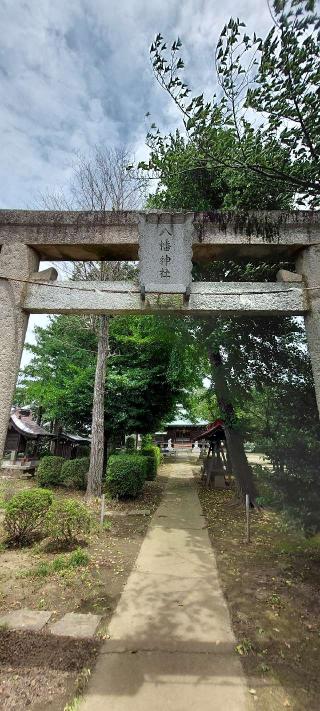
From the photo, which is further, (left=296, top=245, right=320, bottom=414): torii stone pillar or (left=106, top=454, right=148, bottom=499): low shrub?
(left=106, top=454, right=148, bottom=499): low shrub

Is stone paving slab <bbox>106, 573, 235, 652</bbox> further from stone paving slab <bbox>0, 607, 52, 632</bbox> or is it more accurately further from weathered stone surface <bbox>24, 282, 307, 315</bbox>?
weathered stone surface <bbox>24, 282, 307, 315</bbox>

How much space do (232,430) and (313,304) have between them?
893cm

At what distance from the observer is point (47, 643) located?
12.9 feet

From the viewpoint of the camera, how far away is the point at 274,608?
4977 millimetres

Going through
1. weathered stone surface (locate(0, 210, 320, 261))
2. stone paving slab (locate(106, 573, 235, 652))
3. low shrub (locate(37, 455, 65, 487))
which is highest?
weathered stone surface (locate(0, 210, 320, 261))

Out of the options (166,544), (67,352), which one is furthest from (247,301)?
(67,352)

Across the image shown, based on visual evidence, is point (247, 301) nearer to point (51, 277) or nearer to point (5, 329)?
point (51, 277)

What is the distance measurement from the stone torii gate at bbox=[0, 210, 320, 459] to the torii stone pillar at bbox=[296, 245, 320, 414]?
0.01m

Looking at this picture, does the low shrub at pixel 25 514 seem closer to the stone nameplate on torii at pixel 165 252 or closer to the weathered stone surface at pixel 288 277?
the stone nameplate on torii at pixel 165 252

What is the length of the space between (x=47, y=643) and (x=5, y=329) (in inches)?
137

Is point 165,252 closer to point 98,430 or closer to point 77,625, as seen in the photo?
point 77,625

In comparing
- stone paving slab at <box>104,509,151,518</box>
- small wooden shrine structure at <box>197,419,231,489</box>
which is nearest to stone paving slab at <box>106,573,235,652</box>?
stone paving slab at <box>104,509,151,518</box>

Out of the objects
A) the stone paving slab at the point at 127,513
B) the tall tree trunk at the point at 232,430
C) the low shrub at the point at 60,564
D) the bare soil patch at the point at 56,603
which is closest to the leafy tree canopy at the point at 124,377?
the tall tree trunk at the point at 232,430

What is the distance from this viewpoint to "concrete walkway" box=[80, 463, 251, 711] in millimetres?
3156
